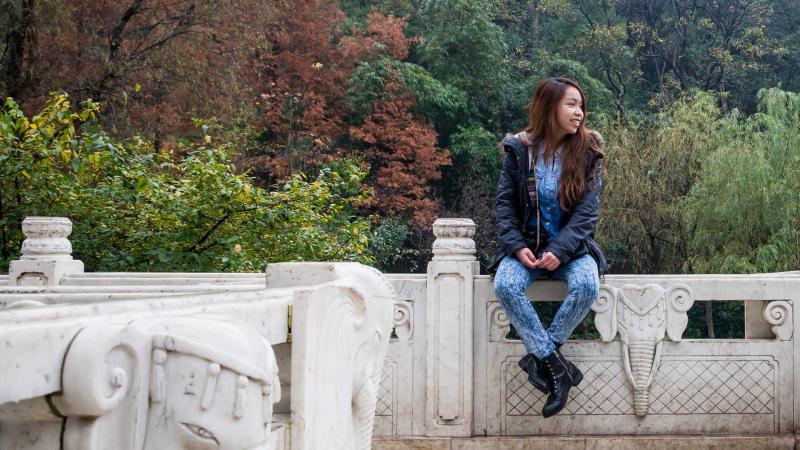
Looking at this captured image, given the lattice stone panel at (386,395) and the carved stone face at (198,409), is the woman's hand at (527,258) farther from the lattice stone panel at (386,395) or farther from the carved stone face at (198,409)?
the carved stone face at (198,409)

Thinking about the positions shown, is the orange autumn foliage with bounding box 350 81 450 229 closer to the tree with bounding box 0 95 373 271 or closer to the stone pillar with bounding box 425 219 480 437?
the tree with bounding box 0 95 373 271

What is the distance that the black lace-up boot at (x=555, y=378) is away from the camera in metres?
5.29

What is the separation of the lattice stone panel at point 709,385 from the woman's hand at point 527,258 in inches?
41.4

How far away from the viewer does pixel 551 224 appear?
5406mm

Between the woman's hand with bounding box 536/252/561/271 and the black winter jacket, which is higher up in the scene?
the black winter jacket

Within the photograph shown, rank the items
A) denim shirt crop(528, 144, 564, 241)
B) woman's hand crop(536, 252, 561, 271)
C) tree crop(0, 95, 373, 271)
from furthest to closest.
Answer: tree crop(0, 95, 373, 271), denim shirt crop(528, 144, 564, 241), woman's hand crop(536, 252, 561, 271)

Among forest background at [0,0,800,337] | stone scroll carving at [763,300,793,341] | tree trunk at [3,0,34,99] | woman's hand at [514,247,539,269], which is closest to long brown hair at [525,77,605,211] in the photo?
woman's hand at [514,247,539,269]

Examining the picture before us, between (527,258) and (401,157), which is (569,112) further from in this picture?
(401,157)

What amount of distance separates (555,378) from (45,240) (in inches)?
107

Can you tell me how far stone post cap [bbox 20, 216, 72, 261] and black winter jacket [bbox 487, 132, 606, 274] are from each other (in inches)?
89.1

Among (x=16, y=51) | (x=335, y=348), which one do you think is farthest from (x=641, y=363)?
(x=16, y=51)

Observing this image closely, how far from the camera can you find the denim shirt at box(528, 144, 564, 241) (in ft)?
17.7

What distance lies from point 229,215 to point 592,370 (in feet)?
10.4

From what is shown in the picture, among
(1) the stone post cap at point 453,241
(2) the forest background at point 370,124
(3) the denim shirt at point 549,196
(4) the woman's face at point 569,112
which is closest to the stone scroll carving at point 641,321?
(3) the denim shirt at point 549,196
